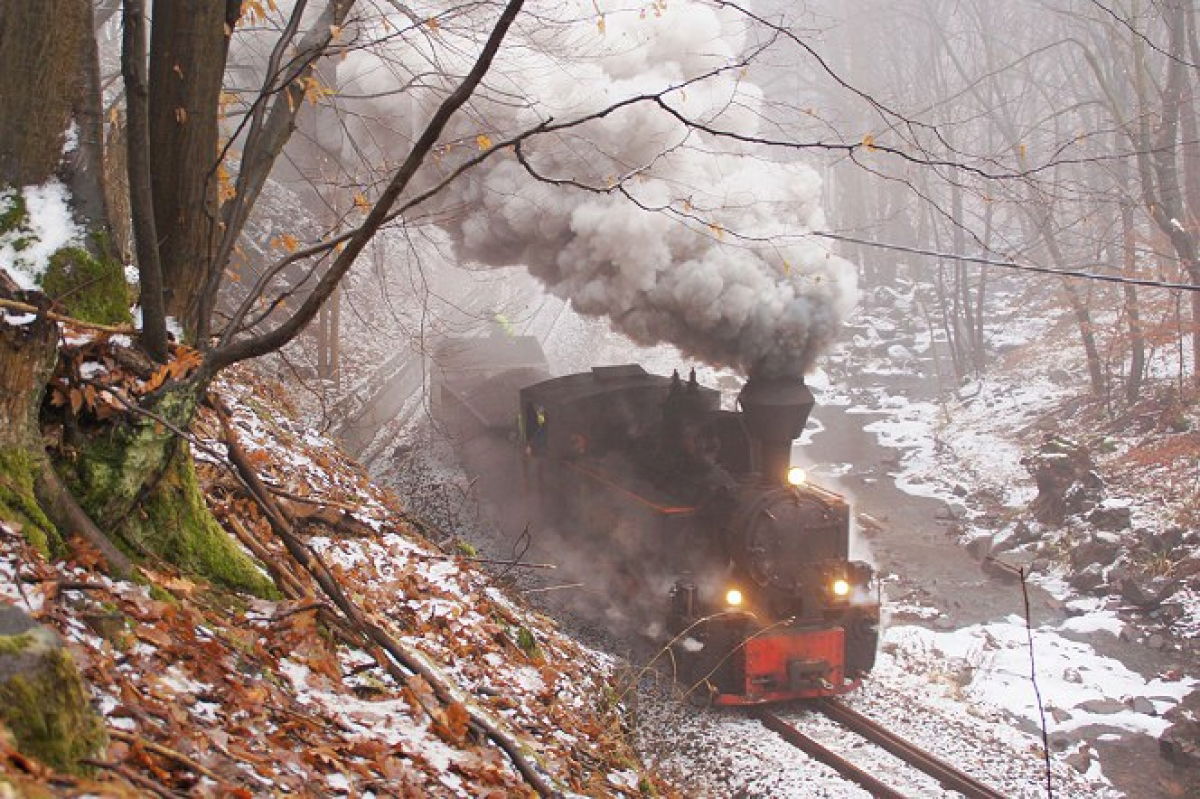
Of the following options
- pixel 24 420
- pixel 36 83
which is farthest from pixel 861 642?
pixel 36 83

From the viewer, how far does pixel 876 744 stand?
8.52 m

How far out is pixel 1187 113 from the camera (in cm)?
1809

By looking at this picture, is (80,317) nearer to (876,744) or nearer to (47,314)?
(47,314)

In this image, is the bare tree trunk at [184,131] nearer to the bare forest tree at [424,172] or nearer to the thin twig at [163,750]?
the bare forest tree at [424,172]

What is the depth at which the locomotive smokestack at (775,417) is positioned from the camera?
9742 mm

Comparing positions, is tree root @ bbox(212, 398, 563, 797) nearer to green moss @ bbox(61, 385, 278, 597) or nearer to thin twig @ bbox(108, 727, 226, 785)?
green moss @ bbox(61, 385, 278, 597)

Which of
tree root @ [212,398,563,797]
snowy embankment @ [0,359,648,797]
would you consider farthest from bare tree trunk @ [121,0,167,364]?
tree root @ [212,398,563,797]

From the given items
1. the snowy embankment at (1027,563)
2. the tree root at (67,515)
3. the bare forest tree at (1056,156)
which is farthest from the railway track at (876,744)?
the tree root at (67,515)

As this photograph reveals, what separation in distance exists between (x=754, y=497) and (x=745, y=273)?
2.91m

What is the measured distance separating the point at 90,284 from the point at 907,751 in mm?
7589

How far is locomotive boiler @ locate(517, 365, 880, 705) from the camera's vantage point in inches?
358

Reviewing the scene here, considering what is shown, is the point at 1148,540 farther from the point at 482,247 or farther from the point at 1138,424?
the point at 482,247

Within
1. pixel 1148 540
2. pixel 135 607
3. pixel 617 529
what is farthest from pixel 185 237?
pixel 1148 540

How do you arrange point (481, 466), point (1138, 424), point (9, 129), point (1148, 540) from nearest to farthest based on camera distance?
point (9, 129) < point (1148, 540) < point (481, 466) < point (1138, 424)
